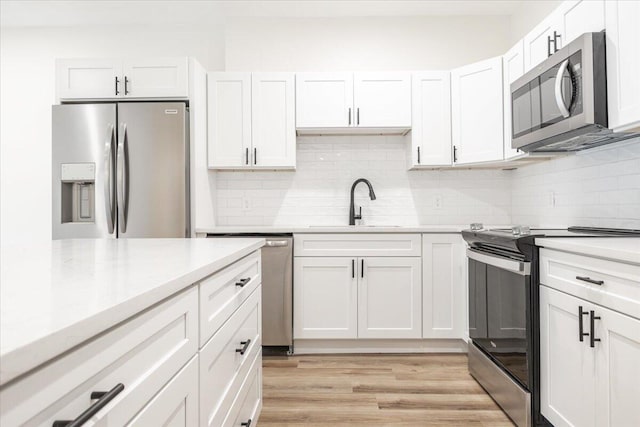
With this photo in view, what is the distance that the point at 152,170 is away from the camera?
3127 millimetres

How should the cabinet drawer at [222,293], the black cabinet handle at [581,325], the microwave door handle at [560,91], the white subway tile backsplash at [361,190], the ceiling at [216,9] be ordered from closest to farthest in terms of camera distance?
the cabinet drawer at [222,293] < the black cabinet handle at [581,325] < the microwave door handle at [560,91] < the ceiling at [216,9] < the white subway tile backsplash at [361,190]

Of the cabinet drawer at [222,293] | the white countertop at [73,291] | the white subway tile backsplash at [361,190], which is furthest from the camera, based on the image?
the white subway tile backsplash at [361,190]

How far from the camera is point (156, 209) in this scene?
312 centimetres

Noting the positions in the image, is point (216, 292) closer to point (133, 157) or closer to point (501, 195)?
point (133, 157)

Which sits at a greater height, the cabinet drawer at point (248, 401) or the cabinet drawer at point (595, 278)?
the cabinet drawer at point (595, 278)

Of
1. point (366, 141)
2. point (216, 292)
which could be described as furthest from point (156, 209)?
point (216, 292)

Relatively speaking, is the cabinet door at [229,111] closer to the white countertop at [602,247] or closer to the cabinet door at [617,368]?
the white countertop at [602,247]

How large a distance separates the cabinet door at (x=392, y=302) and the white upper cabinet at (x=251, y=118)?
1.18m

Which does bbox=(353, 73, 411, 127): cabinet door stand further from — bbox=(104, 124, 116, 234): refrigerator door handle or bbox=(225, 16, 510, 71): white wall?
bbox=(104, 124, 116, 234): refrigerator door handle

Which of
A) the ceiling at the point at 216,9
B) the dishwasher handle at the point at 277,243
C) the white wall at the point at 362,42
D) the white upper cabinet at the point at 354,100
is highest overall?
the ceiling at the point at 216,9

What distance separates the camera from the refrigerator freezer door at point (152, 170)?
3104 millimetres

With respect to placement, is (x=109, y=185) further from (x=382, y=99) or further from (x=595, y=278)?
(x=595, y=278)

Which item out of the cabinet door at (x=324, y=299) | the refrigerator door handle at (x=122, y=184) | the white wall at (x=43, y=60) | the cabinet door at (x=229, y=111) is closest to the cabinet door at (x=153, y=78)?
the cabinet door at (x=229, y=111)

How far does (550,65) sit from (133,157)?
2798 millimetres
